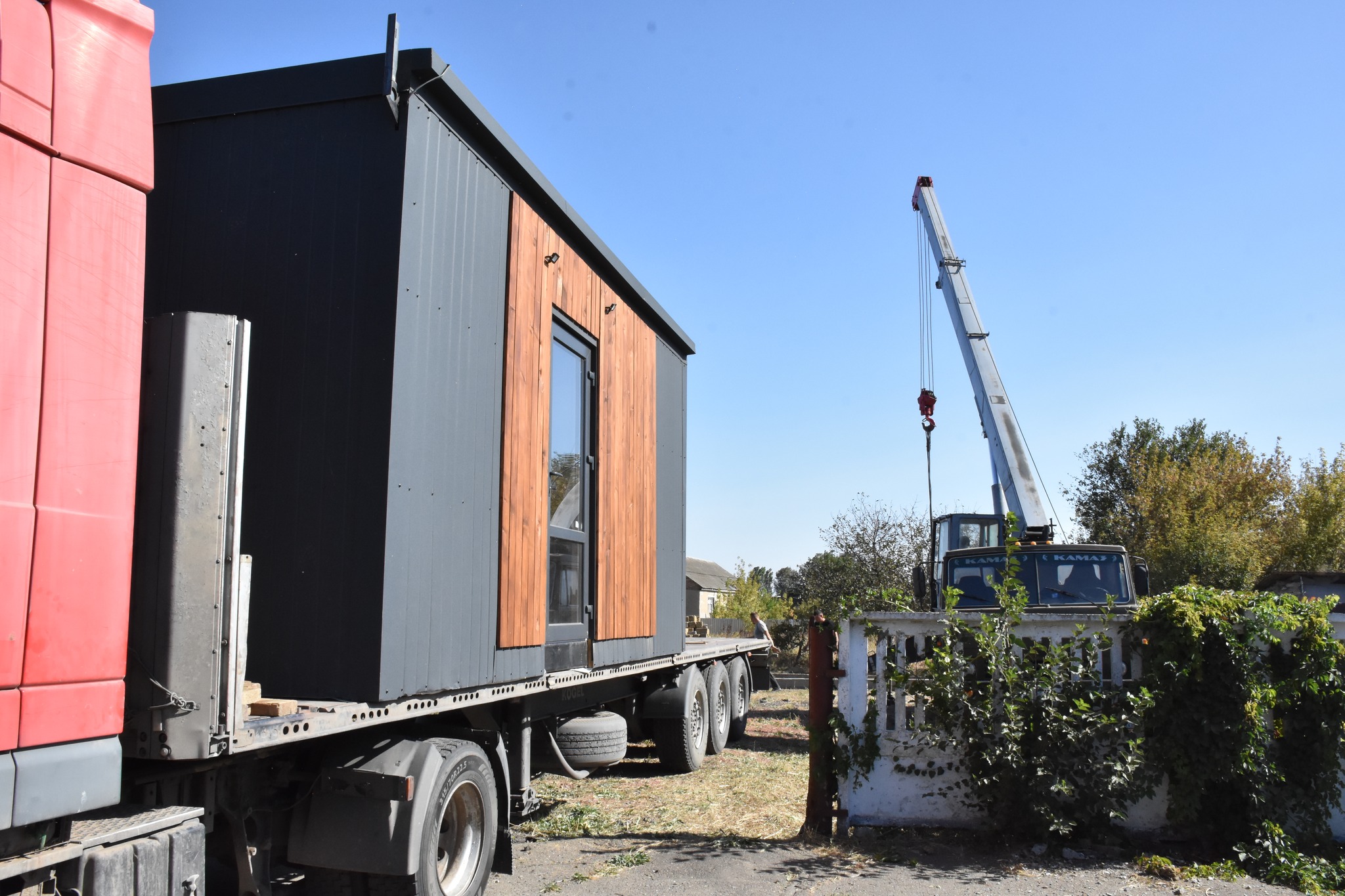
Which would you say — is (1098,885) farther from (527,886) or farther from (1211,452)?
(1211,452)

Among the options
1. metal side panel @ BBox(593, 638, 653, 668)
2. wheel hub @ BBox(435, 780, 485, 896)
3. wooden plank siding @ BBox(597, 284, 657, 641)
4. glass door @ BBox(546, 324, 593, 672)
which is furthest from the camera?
wooden plank siding @ BBox(597, 284, 657, 641)

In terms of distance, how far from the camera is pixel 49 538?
2691 mm

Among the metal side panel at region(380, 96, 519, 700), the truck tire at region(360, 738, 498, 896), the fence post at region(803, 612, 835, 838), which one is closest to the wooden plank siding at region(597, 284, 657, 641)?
the fence post at region(803, 612, 835, 838)

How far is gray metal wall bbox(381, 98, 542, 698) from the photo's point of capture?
4.42 metres

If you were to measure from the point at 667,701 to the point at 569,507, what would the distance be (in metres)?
3.29

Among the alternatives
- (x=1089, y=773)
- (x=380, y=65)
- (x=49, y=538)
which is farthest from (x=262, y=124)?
(x=1089, y=773)

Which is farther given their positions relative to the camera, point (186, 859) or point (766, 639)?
point (766, 639)

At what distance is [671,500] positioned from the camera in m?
9.27

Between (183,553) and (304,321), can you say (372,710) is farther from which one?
(304,321)

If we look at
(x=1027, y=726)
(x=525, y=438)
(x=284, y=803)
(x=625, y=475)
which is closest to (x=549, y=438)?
(x=525, y=438)

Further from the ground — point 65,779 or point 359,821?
point 65,779

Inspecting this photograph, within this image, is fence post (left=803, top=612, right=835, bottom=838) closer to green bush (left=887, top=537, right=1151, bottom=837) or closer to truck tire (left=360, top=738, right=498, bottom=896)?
green bush (left=887, top=537, right=1151, bottom=837)

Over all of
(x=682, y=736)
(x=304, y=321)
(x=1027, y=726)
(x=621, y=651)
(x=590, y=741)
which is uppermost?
(x=304, y=321)

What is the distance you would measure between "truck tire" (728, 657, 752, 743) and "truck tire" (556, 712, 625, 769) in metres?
4.35
